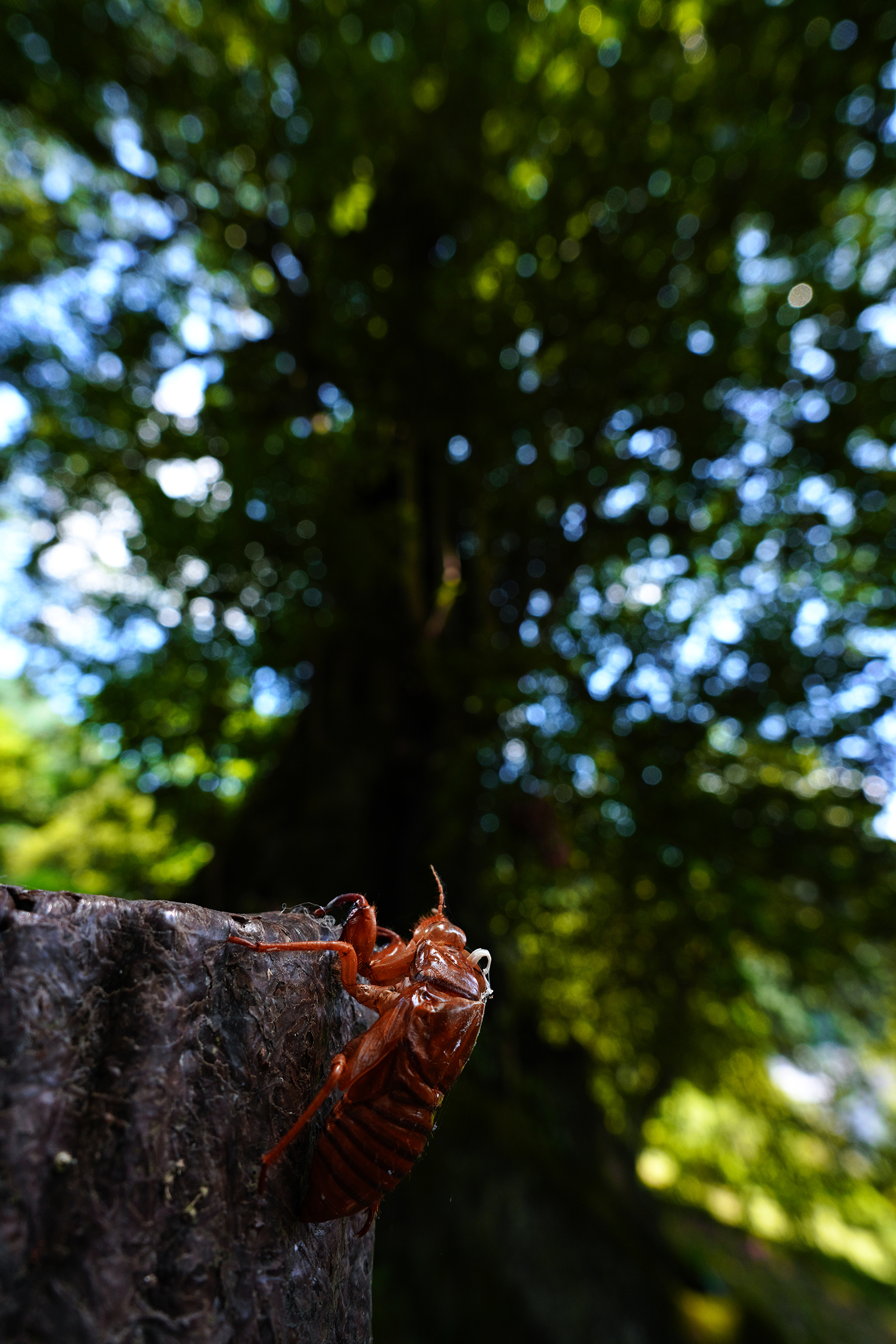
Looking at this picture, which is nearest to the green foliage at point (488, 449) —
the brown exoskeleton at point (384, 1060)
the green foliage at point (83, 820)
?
the green foliage at point (83, 820)

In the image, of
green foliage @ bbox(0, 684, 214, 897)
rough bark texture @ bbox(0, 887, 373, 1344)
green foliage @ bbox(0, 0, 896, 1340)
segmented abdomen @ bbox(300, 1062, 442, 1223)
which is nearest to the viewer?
rough bark texture @ bbox(0, 887, 373, 1344)

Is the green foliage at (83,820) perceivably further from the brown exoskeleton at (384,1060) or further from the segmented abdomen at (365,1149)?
the segmented abdomen at (365,1149)

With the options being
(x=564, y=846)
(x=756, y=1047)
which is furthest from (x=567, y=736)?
(x=756, y=1047)

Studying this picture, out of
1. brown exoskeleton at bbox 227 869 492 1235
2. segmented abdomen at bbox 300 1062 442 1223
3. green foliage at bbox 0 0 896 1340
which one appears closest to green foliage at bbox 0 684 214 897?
green foliage at bbox 0 0 896 1340

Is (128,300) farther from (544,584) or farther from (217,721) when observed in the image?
(544,584)

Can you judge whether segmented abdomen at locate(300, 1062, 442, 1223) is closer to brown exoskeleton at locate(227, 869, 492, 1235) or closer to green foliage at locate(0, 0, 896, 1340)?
brown exoskeleton at locate(227, 869, 492, 1235)

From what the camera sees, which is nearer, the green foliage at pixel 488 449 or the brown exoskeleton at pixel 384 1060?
the brown exoskeleton at pixel 384 1060
